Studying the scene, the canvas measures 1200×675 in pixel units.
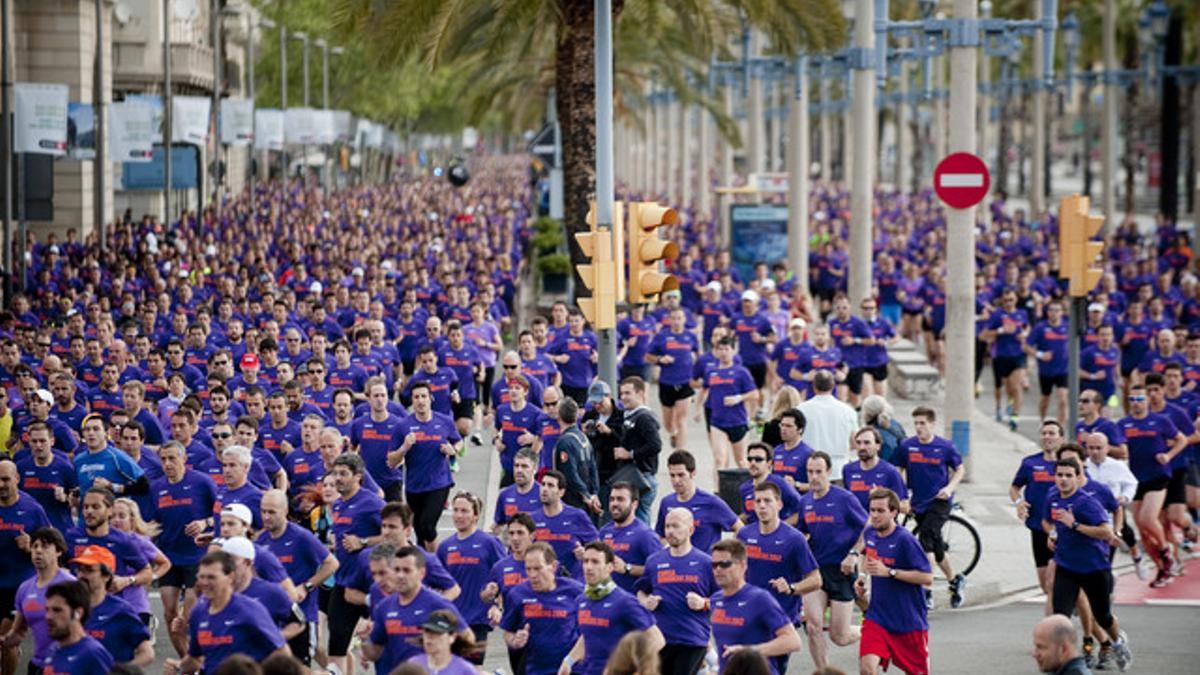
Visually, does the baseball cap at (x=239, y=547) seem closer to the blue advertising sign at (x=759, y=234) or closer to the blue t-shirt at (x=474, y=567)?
the blue t-shirt at (x=474, y=567)

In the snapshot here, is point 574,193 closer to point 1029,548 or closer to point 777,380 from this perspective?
point 777,380

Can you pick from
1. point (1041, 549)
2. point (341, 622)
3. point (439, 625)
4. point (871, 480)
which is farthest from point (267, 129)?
point (439, 625)

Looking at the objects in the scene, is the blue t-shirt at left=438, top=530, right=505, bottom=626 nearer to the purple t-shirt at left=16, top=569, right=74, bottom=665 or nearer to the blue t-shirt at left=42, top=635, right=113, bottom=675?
the purple t-shirt at left=16, top=569, right=74, bottom=665

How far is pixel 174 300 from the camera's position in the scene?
3086cm

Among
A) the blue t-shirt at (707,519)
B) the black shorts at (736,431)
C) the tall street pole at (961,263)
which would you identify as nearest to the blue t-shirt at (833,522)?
the blue t-shirt at (707,519)

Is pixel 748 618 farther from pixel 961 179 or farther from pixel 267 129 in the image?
pixel 267 129

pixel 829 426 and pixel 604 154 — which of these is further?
pixel 829 426

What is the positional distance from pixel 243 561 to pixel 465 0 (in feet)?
54.2

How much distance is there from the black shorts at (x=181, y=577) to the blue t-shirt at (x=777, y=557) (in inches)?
160

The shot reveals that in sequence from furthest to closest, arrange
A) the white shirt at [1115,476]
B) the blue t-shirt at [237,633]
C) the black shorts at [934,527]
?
the black shorts at [934,527] < the white shirt at [1115,476] < the blue t-shirt at [237,633]

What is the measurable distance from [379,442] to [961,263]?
844 cm

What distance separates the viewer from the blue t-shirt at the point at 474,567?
13719mm

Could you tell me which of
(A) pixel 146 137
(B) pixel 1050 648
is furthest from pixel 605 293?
(A) pixel 146 137

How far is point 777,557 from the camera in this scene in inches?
546
